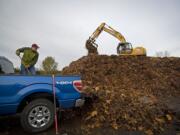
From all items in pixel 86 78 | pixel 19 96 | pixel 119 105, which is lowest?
pixel 119 105

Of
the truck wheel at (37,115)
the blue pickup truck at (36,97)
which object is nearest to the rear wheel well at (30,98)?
the blue pickup truck at (36,97)

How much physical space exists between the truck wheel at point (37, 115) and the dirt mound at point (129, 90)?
44.6 inches

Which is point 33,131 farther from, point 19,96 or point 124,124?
point 124,124

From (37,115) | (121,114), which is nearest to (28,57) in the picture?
(37,115)

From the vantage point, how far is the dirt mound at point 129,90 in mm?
5176

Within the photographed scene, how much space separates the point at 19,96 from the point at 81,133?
187 cm

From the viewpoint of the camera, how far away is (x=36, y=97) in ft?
13.9

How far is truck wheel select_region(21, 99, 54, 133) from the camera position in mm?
3973

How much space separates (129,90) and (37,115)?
239 inches

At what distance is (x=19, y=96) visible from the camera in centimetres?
388

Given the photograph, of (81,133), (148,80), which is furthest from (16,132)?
(148,80)

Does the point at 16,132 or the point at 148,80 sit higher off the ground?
the point at 148,80

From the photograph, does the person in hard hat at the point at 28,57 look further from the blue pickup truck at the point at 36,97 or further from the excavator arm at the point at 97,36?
the excavator arm at the point at 97,36

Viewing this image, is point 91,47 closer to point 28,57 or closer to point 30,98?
point 28,57
